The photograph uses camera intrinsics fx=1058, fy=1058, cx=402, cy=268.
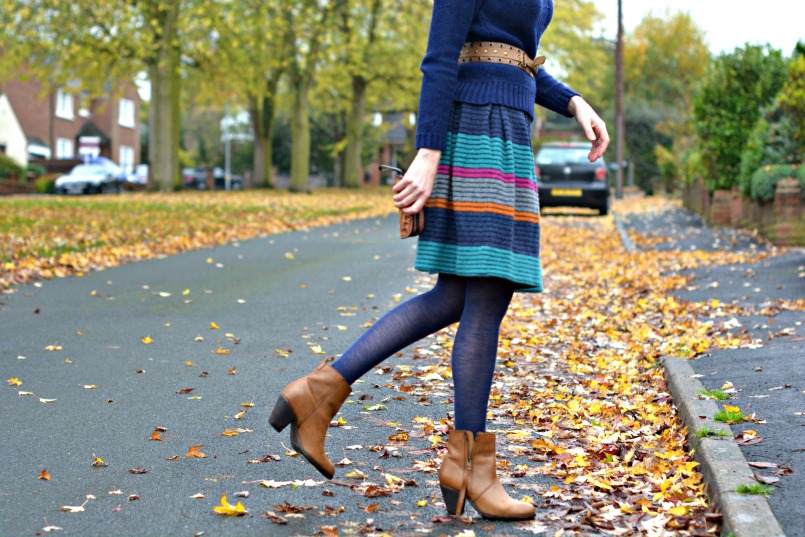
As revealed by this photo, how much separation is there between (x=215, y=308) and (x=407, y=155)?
185ft

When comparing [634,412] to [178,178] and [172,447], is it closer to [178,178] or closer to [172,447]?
[172,447]

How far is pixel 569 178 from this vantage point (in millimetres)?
23141

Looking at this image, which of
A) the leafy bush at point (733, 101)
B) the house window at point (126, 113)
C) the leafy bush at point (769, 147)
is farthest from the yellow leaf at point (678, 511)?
the house window at point (126, 113)

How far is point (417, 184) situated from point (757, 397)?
2.54 meters

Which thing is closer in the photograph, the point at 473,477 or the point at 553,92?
the point at 473,477

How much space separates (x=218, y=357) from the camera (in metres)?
6.50

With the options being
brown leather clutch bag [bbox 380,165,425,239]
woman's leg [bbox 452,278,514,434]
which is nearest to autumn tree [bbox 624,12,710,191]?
woman's leg [bbox 452,278,514,434]

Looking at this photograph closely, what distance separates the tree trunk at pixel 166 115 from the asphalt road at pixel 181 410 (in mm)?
22313

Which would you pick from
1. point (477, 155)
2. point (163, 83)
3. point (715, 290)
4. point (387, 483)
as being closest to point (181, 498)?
point (387, 483)

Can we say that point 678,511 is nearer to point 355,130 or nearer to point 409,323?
point 409,323

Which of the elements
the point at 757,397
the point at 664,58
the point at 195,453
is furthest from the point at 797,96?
the point at 664,58

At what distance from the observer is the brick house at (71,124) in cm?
5350

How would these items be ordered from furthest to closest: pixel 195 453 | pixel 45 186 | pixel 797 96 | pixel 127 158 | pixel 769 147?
pixel 127 158 < pixel 45 186 < pixel 769 147 < pixel 797 96 < pixel 195 453

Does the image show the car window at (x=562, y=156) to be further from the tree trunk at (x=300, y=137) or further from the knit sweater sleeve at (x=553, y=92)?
the knit sweater sleeve at (x=553, y=92)
